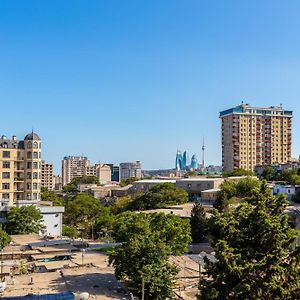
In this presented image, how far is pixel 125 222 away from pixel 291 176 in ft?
120

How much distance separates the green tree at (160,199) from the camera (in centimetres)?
4223

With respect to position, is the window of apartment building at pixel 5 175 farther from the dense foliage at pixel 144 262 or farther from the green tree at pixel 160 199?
the dense foliage at pixel 144 262

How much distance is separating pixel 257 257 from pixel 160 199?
109ft

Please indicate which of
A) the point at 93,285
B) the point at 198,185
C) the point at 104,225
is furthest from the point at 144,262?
the point at 198,185

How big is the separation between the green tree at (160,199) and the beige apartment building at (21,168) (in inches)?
497

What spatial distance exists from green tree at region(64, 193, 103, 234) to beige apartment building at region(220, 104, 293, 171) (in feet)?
128

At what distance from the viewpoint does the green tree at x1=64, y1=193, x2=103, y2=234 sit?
36469mm

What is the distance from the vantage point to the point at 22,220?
27.5 m

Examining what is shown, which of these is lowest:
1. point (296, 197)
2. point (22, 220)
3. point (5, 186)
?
point (22, 220)

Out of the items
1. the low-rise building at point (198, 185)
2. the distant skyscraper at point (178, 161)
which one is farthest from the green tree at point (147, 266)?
the distant skyscraper at point (178, 161)

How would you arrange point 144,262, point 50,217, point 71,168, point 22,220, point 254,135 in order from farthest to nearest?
point 71,168
point 254,135
point 50,217
point 22,220
point 144,262

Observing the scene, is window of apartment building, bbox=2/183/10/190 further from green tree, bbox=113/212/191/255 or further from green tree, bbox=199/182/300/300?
green tree, bbox=199/182/300/300

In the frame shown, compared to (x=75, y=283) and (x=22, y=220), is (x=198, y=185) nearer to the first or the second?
(x=22, y=220)

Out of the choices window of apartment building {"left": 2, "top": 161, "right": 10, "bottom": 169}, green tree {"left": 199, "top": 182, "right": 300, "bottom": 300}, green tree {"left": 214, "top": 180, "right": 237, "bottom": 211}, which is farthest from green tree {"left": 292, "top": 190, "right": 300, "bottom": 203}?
green tree {"left": 199, "top": 182, "right": 300, "bottom": 300}
